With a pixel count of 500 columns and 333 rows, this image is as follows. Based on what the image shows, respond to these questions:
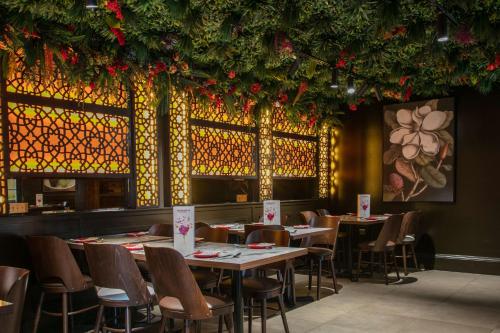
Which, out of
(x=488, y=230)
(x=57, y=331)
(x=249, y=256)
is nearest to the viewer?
(x=249, y=256)

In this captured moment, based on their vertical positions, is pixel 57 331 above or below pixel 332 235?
below

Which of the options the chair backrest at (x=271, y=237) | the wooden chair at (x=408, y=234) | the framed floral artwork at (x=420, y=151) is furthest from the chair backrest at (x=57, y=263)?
the framed floral artwork at (x=420, y=151)

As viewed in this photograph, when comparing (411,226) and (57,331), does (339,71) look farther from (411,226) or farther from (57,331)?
(57,331)

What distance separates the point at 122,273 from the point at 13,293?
3.34 feet

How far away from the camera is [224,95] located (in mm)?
6125

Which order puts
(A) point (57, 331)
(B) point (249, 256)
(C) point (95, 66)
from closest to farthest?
(B) point (249, 256), (A) point (57, 331), (C) point (95, 66)

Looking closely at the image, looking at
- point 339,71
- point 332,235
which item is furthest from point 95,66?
point 332,235

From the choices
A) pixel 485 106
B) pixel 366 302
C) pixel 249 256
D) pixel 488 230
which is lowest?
pixel 366 302

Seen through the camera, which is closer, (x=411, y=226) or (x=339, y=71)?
(x=339, y=71)

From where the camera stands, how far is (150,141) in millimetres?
5590

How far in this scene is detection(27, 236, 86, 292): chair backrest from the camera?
148 inches

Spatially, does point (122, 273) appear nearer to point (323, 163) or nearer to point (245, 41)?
point (245, 41)

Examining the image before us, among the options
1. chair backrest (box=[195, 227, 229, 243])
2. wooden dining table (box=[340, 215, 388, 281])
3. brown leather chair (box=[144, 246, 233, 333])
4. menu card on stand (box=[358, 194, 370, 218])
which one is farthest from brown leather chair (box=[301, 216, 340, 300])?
brown leather chair (box=[144, 246, 233, 333])

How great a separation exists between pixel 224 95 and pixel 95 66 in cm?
192
